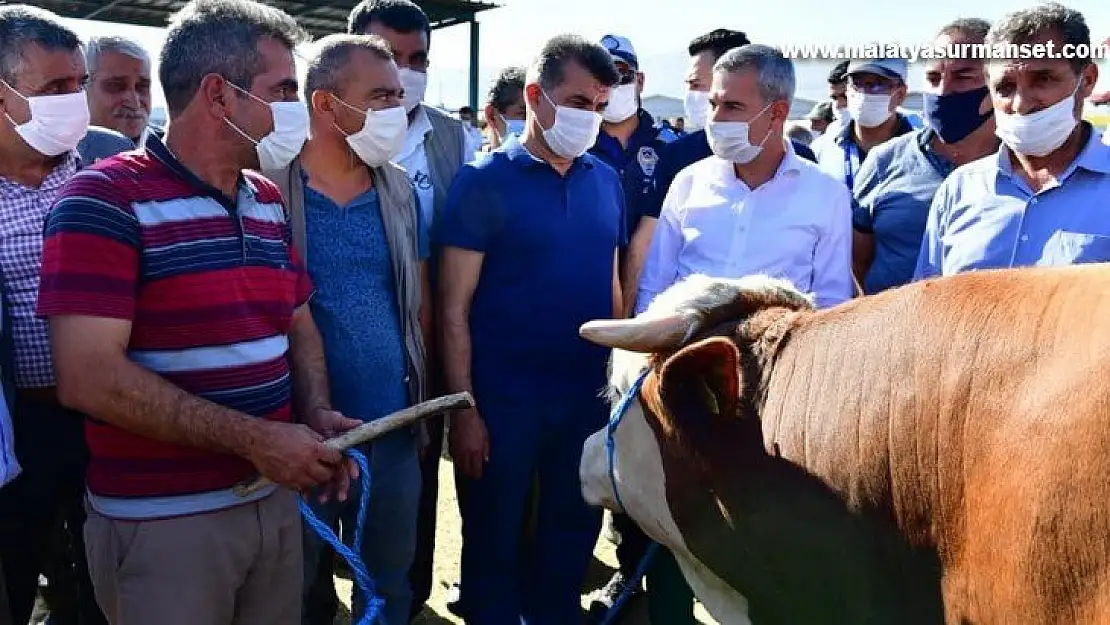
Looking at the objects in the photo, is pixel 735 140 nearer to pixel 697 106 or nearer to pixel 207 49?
pixel 207 49

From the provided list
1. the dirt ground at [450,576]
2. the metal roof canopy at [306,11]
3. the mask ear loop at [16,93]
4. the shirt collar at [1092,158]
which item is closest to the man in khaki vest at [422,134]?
the dirt ground at [450,576]

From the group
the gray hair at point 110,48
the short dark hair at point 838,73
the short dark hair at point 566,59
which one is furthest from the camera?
the short dark hair at point 838,73

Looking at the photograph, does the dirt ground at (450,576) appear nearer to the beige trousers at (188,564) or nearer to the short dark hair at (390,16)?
the beige trousers at (188,564)

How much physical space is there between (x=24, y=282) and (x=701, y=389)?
2.15 m

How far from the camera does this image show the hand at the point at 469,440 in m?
3.43

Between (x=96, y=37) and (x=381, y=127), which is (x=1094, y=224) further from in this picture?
(x=96, y=37)

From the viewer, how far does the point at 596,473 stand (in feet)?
8.04

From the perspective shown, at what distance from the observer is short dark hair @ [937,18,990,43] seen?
4.03m

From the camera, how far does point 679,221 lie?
Result: 3.56 m

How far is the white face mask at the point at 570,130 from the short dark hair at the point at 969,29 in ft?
5.88

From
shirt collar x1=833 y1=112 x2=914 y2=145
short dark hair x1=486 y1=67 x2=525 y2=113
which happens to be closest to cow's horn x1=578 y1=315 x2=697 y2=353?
short dark hair x1=486 y1=67 x2=525 y2=113

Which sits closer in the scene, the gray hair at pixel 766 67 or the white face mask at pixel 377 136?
the white face mask at pixel 377 136

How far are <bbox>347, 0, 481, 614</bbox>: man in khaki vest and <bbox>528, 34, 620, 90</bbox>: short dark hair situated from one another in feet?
2.20

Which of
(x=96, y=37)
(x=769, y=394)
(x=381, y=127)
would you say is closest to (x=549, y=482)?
(x=381, y=127)
